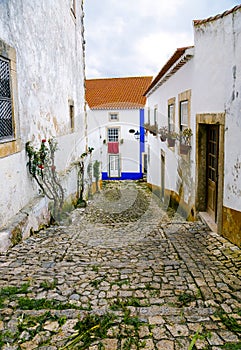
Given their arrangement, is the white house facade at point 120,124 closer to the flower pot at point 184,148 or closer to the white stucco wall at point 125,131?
the white stucco wall at point 125,131

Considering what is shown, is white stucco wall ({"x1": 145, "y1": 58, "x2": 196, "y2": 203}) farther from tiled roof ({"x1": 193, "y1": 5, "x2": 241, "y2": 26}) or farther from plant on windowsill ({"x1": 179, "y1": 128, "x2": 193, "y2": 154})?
tiled roof ({"x1": 193, "y1": 5, "x2": 241, "y2": 26})

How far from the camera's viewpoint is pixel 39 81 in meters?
6.63

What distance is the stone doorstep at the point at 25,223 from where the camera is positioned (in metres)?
4.52

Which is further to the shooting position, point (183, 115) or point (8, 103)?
point (183, 115)

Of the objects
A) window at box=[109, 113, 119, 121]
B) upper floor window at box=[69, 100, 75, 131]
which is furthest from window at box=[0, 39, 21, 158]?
window at box=[109, 113, 119, 121]

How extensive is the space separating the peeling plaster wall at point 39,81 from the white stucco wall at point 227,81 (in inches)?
130

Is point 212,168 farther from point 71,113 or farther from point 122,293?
point 71,113

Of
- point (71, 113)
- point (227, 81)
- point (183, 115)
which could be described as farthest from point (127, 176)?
point (227, 81)

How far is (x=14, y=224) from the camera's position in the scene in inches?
191

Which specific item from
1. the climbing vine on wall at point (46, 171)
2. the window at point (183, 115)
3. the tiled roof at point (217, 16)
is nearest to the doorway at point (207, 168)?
the window at point (183, 115)

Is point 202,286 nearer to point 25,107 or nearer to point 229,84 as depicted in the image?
point 229,84

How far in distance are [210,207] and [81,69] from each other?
313 inches

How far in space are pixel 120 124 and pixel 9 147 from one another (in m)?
20.5

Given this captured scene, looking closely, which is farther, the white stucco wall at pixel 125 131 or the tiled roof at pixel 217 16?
the white stucco wall at pixel 125 131
